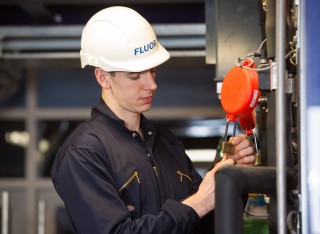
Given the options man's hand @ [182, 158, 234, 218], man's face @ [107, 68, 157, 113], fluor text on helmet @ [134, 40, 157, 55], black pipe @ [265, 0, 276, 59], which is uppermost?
black pipe @ [265, 0, 276, 59]

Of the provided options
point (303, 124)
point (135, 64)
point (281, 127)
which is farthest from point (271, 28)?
point (135, 64)

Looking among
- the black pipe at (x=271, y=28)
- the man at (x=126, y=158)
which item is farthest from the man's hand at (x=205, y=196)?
the black pipe at (x=271, y=28)

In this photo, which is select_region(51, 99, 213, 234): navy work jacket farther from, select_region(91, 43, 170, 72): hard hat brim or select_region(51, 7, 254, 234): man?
select_region(91, 43, 170, 72): hard hat brim

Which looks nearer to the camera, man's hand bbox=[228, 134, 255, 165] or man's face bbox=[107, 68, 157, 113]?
man's hand bbox=[228, 134, 255, 165]

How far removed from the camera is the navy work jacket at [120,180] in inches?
113

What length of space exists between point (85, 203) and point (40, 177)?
6061 mm

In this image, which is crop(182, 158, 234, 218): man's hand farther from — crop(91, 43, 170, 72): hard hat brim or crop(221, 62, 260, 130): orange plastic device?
crop(91, 43, 170, 72): hard hat brim

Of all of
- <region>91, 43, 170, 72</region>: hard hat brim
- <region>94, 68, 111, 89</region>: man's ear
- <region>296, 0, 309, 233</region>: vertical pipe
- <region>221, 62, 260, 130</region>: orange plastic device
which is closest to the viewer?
<region>296, 0, 309, 233</region>: vertical pipe

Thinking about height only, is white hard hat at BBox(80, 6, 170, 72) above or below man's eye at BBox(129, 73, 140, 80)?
above

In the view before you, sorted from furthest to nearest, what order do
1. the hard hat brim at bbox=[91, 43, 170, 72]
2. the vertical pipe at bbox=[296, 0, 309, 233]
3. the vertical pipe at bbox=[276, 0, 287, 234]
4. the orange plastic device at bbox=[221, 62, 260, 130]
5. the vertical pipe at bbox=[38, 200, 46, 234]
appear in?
the vertical pipe at bbox=[38, 200, 46, 234]
the hard hat brim at bbox=[91, 43, 170, 72]
the orange plastic device at bbox=[221, 62, 260, 130]
the vertical pipe at bbox=[296, 0, 309, 233]
the vertical pipe at bbox=[276, 0, 287, 234]

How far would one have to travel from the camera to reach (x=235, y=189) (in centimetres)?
210

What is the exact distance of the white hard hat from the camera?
318cm

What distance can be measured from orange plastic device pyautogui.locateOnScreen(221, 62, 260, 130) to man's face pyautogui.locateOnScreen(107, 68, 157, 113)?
1.90 feet

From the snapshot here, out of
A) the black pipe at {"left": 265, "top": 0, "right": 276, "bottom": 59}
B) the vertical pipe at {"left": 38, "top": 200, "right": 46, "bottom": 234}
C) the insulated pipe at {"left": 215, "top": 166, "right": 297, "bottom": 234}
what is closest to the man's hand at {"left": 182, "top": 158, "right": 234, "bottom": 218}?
the black pipe at {"left": 265, "top": 0, "right": 276, "bottom": 59}
